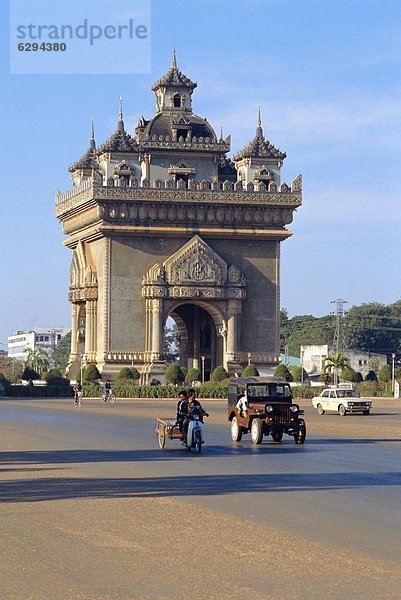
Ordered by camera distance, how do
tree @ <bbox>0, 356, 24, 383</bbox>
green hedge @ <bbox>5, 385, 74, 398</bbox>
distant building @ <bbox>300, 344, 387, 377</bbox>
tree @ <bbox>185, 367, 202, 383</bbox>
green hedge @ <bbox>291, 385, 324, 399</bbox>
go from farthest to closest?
1. distant building @ <bbox>300, 344, 387, 377</bbox>
2. tree @ <bbox>0, 356, 24, 383</bbox>
3. tree @ <bbox>185, 367, 202, 383</bbox>
4. green hedge @ <bbox>5, 385, 74, 398</bbox>
5. green hedge @ <bbox>291, 385, 324, 399</bbox>

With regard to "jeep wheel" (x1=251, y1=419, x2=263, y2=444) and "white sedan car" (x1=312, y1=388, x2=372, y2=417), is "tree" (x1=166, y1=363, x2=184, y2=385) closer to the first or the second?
"white sedan car" (x1=312, y1=388, x2=372, y2=417)

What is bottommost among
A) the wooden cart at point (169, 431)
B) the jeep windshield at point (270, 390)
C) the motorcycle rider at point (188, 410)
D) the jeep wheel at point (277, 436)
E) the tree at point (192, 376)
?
the jeep wheel at point (277, 436)

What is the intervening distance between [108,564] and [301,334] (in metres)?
180

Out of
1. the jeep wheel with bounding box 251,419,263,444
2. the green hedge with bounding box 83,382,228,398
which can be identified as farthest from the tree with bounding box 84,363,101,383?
the jeep wheel with bounding box 251,419,263,444

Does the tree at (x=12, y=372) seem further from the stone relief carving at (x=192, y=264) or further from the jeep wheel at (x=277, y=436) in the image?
the jeep wheel at (x=277, y=436)

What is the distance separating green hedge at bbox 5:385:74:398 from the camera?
84188 mm

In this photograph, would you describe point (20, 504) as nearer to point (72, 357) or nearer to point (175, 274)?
point (175, 274)

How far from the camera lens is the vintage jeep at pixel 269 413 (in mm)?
33156

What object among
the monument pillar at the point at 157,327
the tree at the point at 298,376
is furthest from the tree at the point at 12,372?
the tree at the point at 298,376

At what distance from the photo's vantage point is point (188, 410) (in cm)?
3064

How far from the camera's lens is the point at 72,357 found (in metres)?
101

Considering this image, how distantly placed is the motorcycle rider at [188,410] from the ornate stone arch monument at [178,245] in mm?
58794

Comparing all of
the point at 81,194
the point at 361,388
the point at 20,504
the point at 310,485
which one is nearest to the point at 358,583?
the point at 20,504

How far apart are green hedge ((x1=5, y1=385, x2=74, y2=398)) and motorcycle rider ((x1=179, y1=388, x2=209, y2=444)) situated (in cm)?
5371
